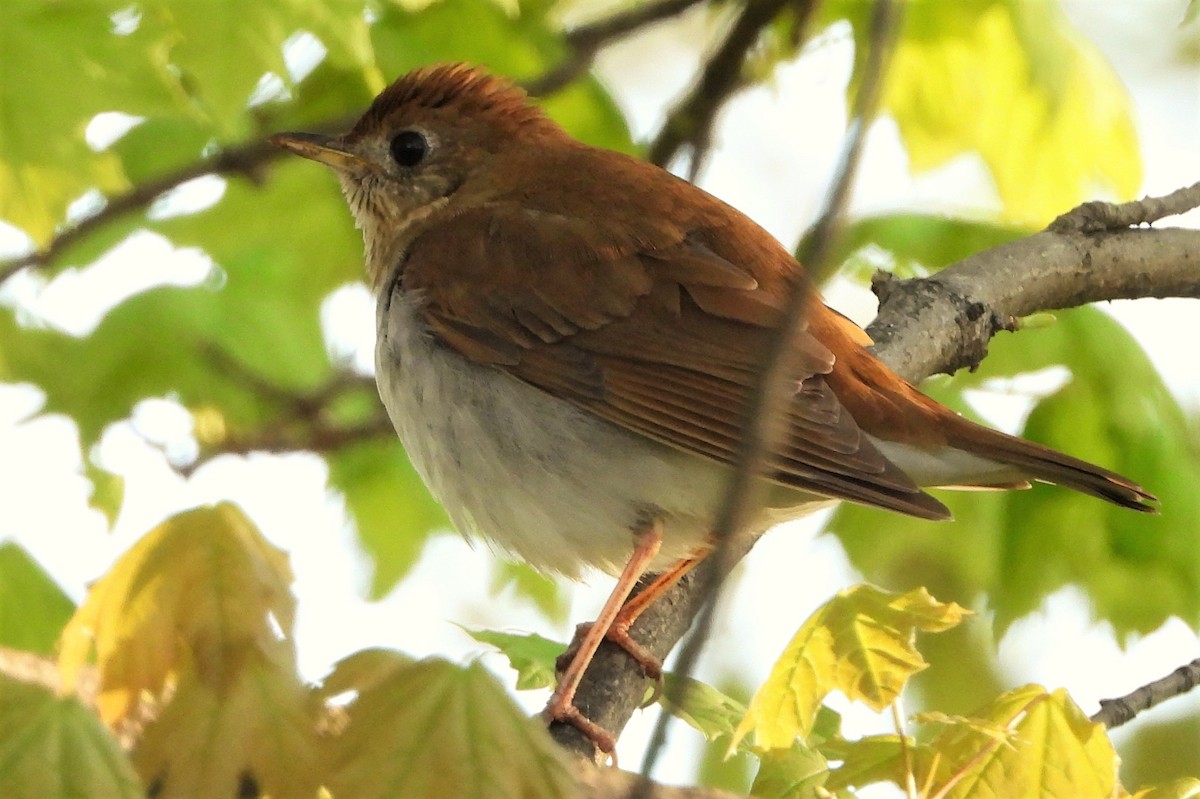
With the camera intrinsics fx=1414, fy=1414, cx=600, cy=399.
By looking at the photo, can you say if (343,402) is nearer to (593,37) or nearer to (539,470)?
(593,37)

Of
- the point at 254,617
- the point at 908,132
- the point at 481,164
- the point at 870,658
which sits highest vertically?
the point at 908,132

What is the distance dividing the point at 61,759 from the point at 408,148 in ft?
11.2

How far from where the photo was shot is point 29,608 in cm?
458

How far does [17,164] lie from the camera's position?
4.18m

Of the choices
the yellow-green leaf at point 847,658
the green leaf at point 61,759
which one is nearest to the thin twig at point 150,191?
the yellow-green leaf at point 847,658

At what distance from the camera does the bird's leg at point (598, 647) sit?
360 centimetres

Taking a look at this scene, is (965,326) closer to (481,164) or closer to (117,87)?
(481,164)

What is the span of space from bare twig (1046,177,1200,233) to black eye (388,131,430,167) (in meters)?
2.19

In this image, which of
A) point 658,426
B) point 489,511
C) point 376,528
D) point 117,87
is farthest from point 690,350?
point 376,528

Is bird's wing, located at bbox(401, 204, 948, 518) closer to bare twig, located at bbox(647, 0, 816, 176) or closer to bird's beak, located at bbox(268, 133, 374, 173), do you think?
bird's beak, located at bbox(268, 133, 374, 173)

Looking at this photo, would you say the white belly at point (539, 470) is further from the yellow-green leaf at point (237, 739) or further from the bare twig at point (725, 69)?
the yellow-green leaf at point (237, 739)

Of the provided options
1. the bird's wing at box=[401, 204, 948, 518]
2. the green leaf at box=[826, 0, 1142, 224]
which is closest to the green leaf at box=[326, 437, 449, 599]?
the bird's wing at box=[401, 204, 948, 518]

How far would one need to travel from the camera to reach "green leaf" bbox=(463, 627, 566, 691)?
342cm

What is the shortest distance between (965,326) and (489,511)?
4.86ft
